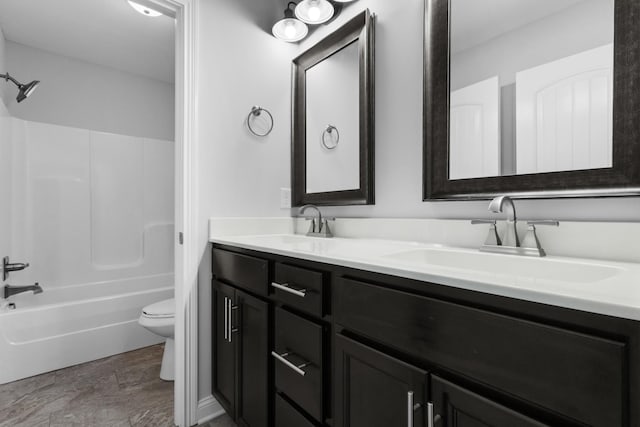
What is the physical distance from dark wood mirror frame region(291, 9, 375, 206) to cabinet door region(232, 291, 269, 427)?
2.28 feet

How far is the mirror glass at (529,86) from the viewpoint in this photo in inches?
35.7

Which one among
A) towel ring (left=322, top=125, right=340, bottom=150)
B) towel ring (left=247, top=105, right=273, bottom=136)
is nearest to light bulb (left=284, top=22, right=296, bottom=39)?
towel ring (left=247, top=105, right=273, bottom=136)

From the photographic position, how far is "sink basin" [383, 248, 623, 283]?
0.78m

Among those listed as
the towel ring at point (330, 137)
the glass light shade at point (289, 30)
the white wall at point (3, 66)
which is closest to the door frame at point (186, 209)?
the glass light shade at point (289, 30)

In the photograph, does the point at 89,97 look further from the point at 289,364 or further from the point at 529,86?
the point at 529,86

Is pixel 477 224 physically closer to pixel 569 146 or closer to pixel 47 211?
pixel 569 146

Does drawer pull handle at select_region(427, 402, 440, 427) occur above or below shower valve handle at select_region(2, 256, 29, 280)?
below

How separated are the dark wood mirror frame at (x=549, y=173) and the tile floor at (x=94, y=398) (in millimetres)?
1532

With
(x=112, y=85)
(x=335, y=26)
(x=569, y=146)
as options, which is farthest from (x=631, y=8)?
(x=112, y=85)

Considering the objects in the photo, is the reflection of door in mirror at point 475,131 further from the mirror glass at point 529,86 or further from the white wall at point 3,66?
the white wall at point 3,66

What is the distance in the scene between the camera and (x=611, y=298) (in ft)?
1.51

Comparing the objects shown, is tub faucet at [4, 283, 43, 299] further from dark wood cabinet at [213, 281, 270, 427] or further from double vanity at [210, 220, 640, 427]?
double vanity at [210, 220, 640, 427]

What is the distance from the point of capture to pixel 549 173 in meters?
0.98

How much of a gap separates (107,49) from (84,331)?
2162mm
